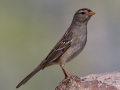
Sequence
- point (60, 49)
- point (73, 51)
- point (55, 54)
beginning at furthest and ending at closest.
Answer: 1. point (60, 49)
2. point (55, 54)
3. point (73, 51)

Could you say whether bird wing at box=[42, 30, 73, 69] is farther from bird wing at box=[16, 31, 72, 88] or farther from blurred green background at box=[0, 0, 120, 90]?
blurred green background at box=[0, 0, 120, 90]

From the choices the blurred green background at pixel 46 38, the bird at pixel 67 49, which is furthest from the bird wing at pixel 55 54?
the blurred green background at pixel 46 38

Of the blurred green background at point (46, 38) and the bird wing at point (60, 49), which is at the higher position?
the bird wing at point (60, 49)

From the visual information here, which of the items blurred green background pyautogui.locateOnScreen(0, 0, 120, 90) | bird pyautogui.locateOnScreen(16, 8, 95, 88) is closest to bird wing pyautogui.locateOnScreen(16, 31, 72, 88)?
bird pyautogui.locateOnScreen(16, 8, 95, 88)

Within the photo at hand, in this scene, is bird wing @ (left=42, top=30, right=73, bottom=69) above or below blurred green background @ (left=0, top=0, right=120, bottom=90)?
above

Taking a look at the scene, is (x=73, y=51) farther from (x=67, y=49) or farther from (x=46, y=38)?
(x=46, y=38)

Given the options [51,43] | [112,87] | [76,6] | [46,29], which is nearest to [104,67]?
[51,43]

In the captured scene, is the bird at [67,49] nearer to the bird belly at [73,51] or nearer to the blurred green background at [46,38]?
the bird belly at [73,51]

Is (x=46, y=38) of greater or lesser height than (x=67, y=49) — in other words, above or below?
below

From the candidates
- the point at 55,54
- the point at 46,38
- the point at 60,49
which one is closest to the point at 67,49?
the point at 60,49

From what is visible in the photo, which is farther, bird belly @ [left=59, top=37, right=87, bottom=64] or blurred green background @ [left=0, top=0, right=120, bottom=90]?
blurred green background @ [left=0, top=0, right=120, bottom=90]
